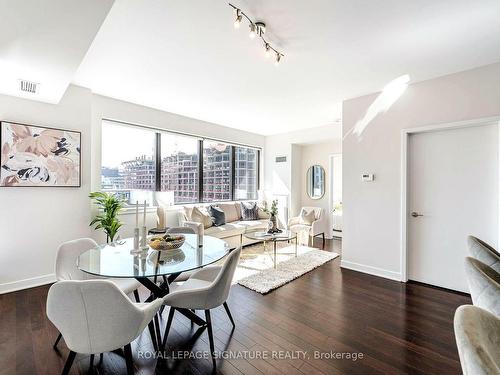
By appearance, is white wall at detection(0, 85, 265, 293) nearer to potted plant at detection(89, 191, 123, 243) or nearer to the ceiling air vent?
potted plant at detection(89, 191, 123, 243)

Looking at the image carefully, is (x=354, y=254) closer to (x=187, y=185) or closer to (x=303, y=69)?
(x=303, y=69)

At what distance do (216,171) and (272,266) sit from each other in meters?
2.76

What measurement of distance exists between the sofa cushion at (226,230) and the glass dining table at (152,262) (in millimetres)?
1978

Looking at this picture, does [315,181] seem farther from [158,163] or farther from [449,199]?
[158,163]

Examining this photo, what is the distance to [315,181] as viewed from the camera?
6262 mm

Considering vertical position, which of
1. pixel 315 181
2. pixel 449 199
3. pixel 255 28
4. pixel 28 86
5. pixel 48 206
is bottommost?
pixel 48 206

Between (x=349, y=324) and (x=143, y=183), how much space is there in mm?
3815

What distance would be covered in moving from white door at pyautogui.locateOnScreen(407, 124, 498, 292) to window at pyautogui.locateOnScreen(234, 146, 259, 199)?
3.81m

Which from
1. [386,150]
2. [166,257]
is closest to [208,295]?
[166,257]

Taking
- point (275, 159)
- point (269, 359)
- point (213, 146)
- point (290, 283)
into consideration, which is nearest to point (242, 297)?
point (290, 283)

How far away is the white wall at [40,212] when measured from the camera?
290cm

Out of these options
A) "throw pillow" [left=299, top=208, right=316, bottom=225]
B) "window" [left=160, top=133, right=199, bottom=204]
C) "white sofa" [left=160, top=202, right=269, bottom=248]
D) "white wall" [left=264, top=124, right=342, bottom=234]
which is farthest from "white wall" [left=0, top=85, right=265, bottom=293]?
"white wall" [left=264, top=124, right=342, bottom=234]

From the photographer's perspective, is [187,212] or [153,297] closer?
[153,297]

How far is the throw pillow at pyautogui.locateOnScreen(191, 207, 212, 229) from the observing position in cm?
448
